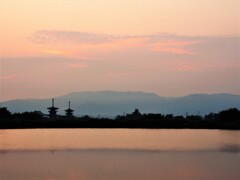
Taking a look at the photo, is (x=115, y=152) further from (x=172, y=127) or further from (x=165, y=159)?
(x=172, y=127)

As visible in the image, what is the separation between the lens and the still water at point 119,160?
1428 centimetres

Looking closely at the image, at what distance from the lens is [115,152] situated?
20047 millimetres

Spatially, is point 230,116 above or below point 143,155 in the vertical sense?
above

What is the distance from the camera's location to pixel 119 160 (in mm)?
17328

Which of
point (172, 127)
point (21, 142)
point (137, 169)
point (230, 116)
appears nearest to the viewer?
point (137, 169)

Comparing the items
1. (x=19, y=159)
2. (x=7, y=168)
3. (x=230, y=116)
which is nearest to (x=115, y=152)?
(x=19, y=159)

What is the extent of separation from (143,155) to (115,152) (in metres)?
1.47

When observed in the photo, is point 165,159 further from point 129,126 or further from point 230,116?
point 230,116

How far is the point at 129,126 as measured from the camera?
4159 centimetres

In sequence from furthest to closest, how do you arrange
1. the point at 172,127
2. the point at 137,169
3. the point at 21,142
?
the point at 172,127 < the point at 21,142 < the point at 137,169

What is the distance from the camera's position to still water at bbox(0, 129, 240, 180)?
14281 mm

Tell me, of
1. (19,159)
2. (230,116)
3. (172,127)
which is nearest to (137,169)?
(19,159)

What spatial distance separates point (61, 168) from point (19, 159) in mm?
3011

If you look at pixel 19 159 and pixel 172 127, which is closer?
pixel 19 159
